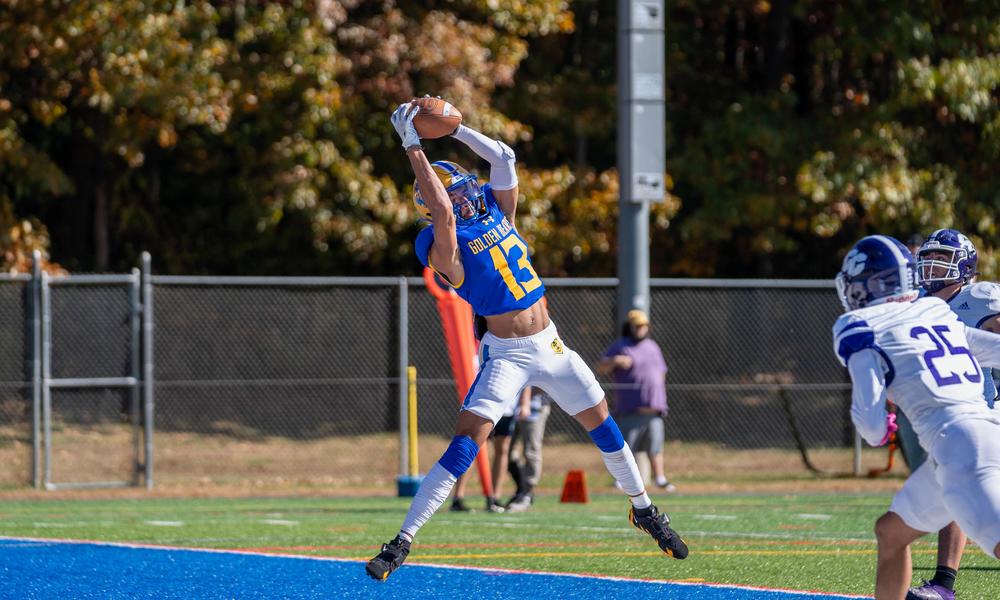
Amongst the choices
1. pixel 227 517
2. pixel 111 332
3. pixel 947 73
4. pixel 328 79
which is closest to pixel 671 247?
pixel 947 73

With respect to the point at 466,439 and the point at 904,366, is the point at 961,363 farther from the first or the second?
the point at 466,439

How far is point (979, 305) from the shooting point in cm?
714

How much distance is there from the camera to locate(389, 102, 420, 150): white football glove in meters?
7.32

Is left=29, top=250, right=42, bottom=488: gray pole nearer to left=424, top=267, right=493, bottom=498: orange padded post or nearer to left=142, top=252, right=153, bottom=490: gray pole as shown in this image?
left=142, top=252, right=153, bottom=490: gray pole

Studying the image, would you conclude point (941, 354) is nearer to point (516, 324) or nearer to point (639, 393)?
point (516, 324)

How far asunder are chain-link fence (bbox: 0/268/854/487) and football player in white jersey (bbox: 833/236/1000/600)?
1225 cm

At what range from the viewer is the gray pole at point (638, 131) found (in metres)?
16.2

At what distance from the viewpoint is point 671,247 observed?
2230 centimetres

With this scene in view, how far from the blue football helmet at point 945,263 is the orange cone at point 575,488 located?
714 centimetres

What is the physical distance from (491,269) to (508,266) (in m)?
0.11

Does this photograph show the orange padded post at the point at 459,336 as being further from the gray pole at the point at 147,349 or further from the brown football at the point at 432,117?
the brown football at the point at 432,117

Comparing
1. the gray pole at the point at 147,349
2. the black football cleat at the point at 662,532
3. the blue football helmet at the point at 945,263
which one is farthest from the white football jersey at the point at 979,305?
the gray pole at the point at 147,349

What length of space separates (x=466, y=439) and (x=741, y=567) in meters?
1.97

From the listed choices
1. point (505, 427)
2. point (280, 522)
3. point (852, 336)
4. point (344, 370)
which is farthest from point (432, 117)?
point (344, 370)
